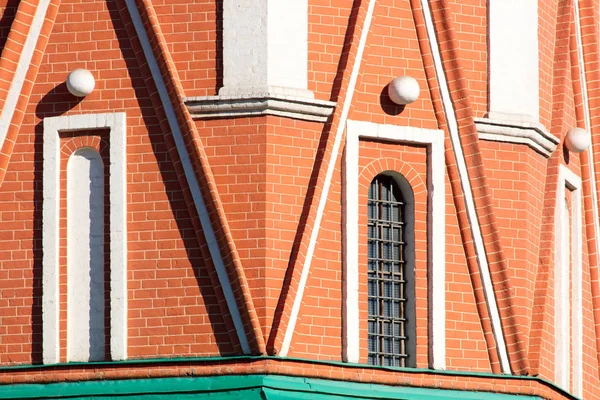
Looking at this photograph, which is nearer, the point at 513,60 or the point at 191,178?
the point at 191,178

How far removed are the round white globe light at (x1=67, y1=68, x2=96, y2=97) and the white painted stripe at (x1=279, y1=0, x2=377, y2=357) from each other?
3.18 meters

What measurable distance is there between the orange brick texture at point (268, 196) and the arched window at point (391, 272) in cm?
15

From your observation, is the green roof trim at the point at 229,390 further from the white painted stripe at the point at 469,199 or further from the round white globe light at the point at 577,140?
the round white globe light at the point at 577,140

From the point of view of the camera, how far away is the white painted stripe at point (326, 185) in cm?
3734

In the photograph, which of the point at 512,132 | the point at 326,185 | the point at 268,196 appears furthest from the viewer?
the point at 512,132

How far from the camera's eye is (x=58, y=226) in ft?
126

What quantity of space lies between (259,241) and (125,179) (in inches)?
78.7

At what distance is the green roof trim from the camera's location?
36.9 meters

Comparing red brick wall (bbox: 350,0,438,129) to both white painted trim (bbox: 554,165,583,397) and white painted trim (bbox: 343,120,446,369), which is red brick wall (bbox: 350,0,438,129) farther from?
white painted trim (bbox: 554,165,583,397)

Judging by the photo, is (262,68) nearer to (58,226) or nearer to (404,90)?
(404,90)

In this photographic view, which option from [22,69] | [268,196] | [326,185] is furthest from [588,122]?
[22,69]

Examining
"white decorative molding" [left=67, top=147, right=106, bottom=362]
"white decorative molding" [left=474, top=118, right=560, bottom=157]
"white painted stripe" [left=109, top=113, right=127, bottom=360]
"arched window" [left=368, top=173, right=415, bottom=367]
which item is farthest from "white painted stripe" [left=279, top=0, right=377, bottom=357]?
"white decorative molding" [left=67, top=147, right=106, bottom=362]

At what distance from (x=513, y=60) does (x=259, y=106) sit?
12.5ft

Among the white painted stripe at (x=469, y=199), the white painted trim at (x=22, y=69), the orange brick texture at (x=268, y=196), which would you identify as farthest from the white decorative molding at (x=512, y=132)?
the white painted trim at (x=22, y=69)
